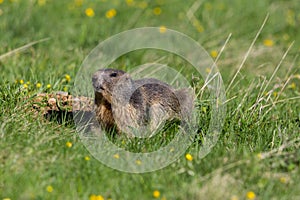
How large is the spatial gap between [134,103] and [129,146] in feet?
2.08

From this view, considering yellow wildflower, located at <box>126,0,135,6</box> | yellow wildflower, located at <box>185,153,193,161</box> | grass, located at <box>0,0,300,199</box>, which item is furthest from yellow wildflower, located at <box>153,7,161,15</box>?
yellow wildflower, located at <box>185,153,193,161</box>

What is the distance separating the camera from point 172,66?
6738mm

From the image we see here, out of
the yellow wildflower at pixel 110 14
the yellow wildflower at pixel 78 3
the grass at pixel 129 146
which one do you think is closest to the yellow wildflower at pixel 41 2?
the grass at pixel 129 146

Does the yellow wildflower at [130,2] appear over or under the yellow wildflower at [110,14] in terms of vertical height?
over

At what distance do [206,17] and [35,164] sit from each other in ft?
16.1

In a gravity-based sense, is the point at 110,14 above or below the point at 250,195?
above

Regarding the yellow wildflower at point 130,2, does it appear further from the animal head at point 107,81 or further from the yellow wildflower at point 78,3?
the animal head at point 107,81

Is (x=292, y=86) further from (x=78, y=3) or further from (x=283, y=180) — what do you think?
(x=78, y=3)

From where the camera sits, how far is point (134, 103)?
5004 millimetres

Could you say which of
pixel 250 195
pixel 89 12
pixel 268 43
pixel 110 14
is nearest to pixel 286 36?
pixel 268 43

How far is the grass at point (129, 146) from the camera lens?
393 cm

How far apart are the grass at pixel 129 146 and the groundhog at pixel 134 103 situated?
259 mm

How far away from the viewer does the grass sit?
3.93 metres

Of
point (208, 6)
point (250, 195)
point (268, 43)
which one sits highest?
point (208, 6)
